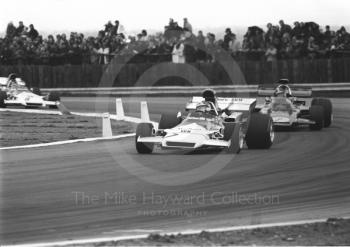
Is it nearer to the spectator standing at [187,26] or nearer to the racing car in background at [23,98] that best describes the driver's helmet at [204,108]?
the racing car in background at [23,98]

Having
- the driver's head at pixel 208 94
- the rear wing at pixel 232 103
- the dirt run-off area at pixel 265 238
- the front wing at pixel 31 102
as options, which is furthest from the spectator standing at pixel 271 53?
the dirt run-off area at pixel 265 238

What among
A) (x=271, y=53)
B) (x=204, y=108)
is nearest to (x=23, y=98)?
(x=271, y=53)

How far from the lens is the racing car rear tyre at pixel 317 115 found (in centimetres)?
1938

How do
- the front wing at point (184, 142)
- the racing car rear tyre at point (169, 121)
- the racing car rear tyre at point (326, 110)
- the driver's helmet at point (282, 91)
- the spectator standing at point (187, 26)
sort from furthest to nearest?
1. the spectator standing at point (187, 26)
2. the racing car rear tyre at point (326, 110)
3. the driver's helmet at point (282, 91)
4. the racing car rear tyre at point (169, 121)
5. the front wing at point (184, 142)

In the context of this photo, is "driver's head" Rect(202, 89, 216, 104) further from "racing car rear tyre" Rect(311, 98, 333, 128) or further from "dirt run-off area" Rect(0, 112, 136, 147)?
"racing car rear tyre" Rect(311, 98, 333, 128)

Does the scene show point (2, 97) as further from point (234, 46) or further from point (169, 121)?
point (169, 121)

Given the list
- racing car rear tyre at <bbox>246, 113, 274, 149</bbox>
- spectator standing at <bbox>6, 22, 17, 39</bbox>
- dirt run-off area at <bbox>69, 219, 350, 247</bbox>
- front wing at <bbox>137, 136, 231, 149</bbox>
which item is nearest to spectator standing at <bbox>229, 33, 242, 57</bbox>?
spectator standing at <bbox>6, 22, 17, 39</bbox>

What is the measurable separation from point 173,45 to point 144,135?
1784cm

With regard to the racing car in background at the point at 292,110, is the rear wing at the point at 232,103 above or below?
above

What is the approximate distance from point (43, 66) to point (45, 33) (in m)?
4.74

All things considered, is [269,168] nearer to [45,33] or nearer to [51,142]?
[51,142]

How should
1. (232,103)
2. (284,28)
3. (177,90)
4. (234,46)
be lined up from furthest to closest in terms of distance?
1. (177,90)
2. (234,46)
3. (284,28)
4. (232,103)

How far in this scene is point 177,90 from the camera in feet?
112

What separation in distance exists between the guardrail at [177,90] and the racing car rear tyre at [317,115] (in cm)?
1061
